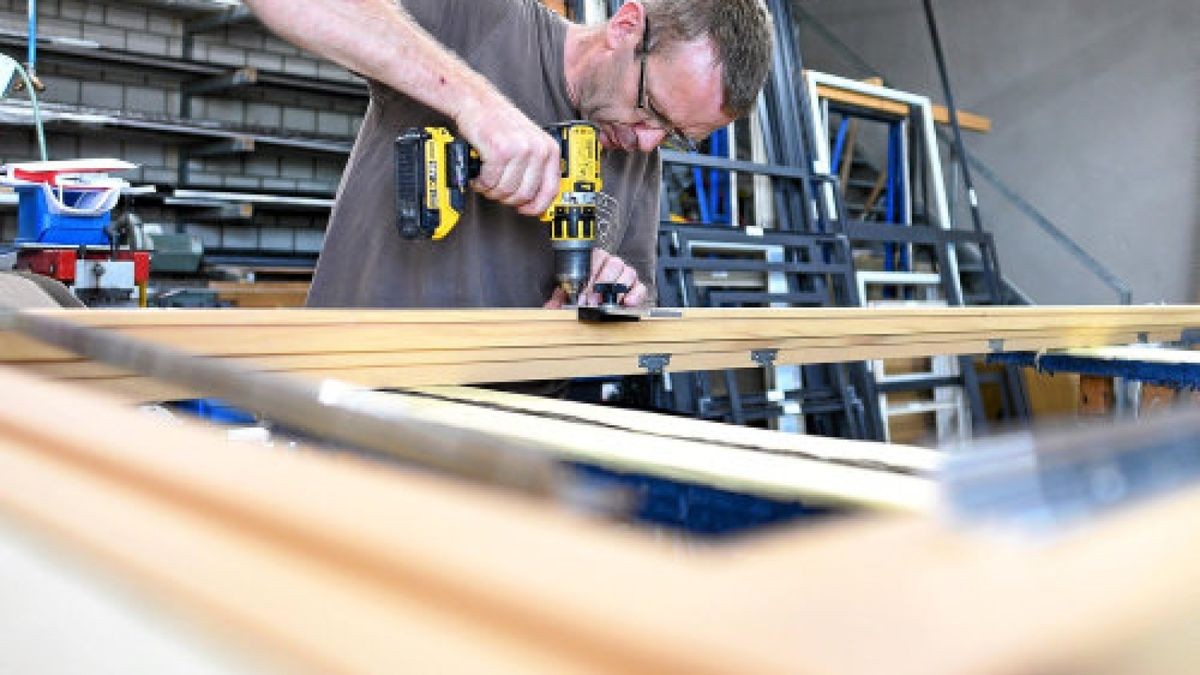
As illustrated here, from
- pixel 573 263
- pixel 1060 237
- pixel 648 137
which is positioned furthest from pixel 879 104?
pixel 573 263

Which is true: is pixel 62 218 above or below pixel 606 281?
above

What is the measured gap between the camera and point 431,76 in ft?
5.44

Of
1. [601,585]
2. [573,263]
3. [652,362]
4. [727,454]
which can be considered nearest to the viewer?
[601,585]

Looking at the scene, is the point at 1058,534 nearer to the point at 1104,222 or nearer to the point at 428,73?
the point at 428,73

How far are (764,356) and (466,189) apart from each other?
23.0 inches

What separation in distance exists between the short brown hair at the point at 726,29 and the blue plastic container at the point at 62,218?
2678mm

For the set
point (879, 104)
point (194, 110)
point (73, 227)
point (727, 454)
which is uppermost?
point (194, 110)

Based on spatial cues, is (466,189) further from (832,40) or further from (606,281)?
(832,40)

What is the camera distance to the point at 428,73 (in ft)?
5.45

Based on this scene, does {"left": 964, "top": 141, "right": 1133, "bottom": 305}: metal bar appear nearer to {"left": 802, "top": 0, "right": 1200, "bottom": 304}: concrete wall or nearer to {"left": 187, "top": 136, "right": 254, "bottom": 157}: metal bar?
{"left": 802, "top": 0, "right": 1200, "bottom": 304}: concrete wall

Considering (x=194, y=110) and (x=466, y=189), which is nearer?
(x=466, y=189)

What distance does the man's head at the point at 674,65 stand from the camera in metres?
1.96

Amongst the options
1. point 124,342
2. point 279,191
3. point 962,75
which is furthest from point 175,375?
point 962,75

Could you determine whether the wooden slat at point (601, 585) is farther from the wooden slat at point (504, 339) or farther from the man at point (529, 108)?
the man at point (529, 108)
